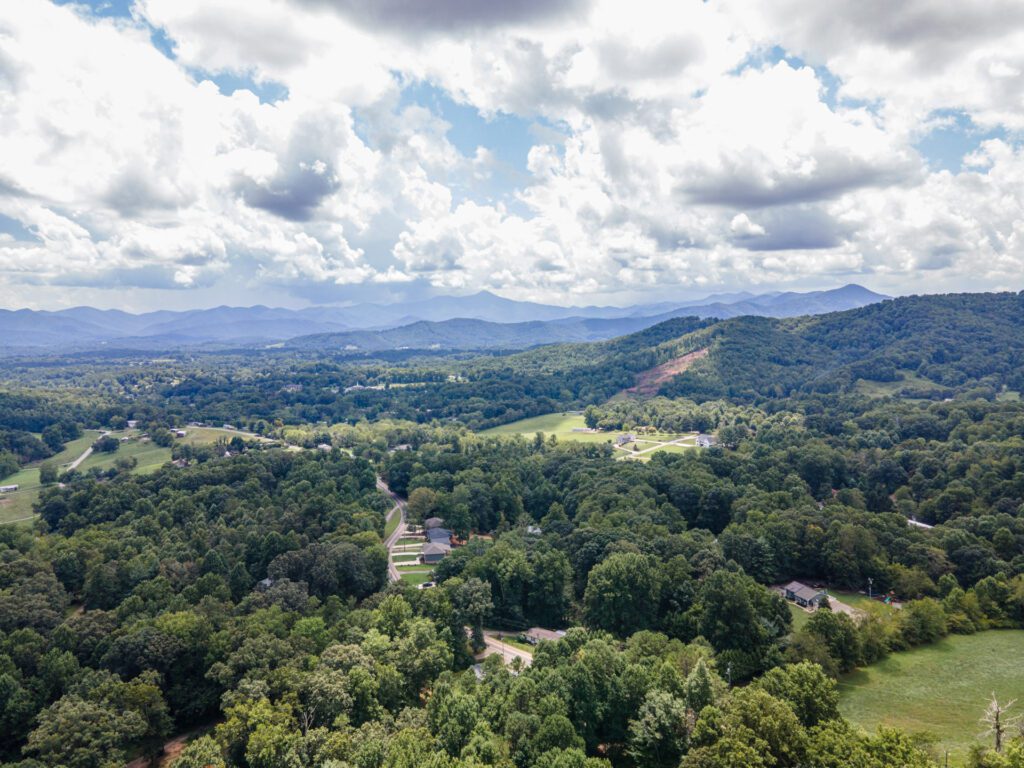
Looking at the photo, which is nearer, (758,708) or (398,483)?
(758,708)

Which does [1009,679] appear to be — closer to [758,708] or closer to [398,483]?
[758,708]

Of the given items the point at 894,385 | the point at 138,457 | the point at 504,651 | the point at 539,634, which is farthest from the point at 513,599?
the point at 894,385

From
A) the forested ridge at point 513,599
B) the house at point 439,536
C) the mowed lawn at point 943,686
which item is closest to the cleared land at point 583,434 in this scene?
the forested ridge at point 513,599

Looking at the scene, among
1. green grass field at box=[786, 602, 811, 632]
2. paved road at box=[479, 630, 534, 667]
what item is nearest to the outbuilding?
paved road at box=[479, 630, 534, 667]

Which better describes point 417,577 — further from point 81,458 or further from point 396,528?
point 81,458

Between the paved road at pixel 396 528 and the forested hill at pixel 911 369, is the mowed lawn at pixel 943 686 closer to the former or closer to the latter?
the paved road at pixel 396 528

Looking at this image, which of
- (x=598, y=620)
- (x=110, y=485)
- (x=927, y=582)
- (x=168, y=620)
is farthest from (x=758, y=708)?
(x=110, y=485)

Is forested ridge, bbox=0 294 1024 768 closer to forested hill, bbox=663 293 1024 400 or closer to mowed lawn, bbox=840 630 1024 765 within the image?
mowed lawn, bbox=840 630 1024 765
